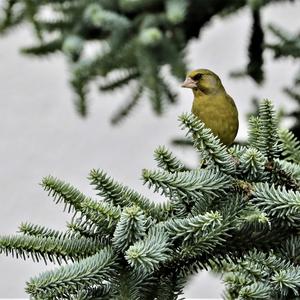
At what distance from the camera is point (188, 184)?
78 cm

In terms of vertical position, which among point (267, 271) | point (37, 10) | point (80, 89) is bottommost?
point (267, 271)

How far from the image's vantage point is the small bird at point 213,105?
1173 mm

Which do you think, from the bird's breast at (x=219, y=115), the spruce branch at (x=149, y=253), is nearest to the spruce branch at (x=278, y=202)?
the spruce branch at (x=149, y=253)

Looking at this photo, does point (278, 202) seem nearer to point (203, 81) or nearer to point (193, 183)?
point (193, 183)

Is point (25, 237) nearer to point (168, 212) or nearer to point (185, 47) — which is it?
point (168, 212)

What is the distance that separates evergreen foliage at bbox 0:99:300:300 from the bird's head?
398 mm

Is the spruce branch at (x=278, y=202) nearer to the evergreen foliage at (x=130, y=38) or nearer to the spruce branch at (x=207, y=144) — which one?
the spruce branch at (x=207, y=144)

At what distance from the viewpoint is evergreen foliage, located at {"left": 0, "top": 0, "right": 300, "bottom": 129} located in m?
1.78

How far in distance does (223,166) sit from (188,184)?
41 mm

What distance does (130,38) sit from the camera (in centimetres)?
189

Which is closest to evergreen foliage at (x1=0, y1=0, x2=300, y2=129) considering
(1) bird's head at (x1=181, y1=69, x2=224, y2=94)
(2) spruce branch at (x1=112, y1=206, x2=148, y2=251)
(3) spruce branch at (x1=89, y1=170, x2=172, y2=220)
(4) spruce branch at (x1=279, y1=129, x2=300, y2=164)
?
(1) bird's head at (x1=181, y1=69, x2=224, y2=94)

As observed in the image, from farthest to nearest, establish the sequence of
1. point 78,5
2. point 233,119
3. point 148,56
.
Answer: point 78,5
point 148,56
point 233,119

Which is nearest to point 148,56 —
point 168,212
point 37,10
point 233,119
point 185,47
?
point 185,47

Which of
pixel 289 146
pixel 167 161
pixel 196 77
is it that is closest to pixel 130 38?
pixel 196 77
